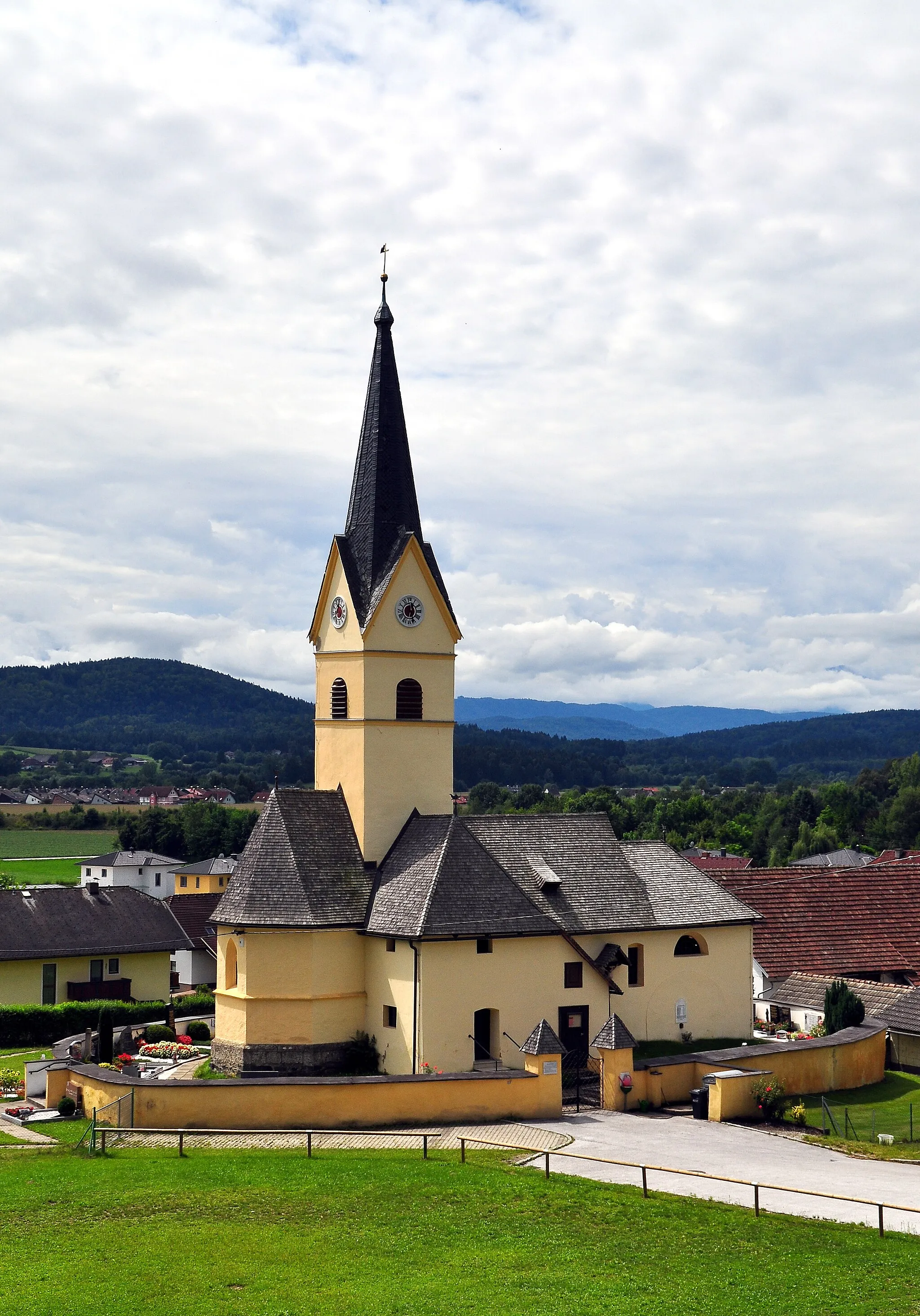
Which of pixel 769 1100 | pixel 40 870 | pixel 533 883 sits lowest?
pixel 769 1100

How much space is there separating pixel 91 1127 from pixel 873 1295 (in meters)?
18.2

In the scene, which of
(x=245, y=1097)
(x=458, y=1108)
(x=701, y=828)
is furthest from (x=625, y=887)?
(x=701, y=828)

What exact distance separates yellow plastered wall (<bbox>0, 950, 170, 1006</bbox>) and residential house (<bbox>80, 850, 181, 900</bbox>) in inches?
2342

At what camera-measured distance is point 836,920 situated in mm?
52531

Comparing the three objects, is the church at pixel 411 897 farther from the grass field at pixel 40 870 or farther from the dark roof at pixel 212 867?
the grass field at pixel 40 870

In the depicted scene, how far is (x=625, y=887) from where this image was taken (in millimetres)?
43969

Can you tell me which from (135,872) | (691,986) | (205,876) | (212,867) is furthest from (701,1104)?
(135,872)

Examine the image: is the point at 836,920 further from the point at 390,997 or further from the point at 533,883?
the point at 390,997

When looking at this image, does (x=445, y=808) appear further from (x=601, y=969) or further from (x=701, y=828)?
(x=701, y=828)

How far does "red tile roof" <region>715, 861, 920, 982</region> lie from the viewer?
50.3 meters

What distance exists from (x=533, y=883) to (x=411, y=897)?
448cm

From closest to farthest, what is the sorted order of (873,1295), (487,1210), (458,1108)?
(873,1295) → (487,1210) → (458,1108)

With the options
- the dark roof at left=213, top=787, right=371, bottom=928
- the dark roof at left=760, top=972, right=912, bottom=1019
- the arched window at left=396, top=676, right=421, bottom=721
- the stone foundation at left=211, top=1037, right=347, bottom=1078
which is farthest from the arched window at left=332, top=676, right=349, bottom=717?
the dark roof at left=760, top=972, right=912, bottom=1019

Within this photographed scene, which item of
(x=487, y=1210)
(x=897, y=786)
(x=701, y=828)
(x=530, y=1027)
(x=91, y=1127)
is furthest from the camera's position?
(x=897, y=786)
